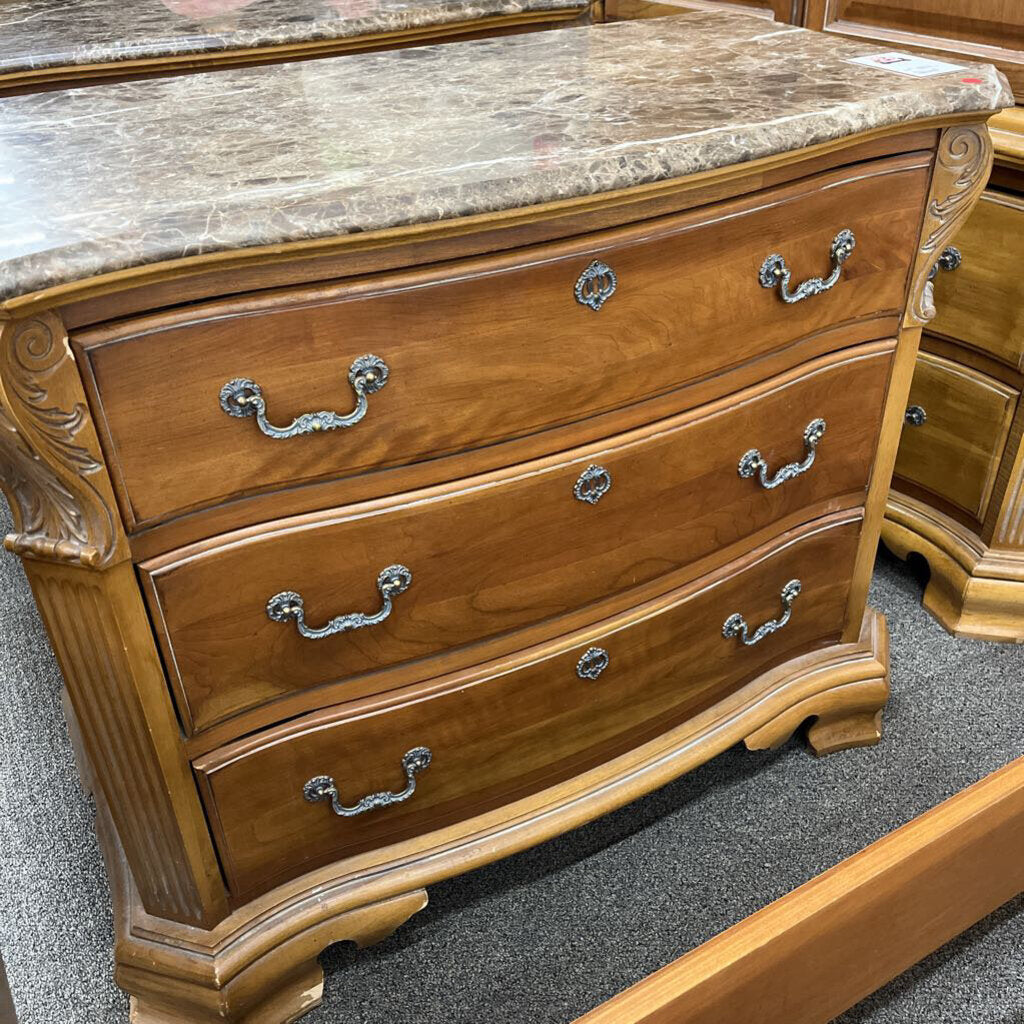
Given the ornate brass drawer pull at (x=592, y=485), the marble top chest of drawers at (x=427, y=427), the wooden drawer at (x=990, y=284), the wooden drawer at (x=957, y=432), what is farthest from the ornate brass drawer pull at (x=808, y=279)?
the wooden drawer at (x=957, y=432)

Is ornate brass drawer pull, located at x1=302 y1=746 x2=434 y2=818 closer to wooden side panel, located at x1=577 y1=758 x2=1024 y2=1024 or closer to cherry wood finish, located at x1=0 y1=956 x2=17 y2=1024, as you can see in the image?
wooden side panel, located at x1=577 y1=758 x2=1024 y2=1024

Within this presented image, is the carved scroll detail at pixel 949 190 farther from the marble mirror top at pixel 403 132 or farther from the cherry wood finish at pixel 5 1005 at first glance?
the cherry wood finish at pixel 5 1005

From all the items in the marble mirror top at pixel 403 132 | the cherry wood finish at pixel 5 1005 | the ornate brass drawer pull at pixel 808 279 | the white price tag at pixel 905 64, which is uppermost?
the white price tag at pixel 905 64

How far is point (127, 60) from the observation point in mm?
1498

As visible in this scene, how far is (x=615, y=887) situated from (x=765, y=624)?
43cm

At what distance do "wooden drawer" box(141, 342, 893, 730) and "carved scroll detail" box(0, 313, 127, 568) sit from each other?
0.24ft

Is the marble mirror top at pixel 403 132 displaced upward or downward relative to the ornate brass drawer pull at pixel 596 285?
upward

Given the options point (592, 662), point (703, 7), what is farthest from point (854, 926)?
point (703, 7)

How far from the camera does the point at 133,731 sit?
3.33 ft

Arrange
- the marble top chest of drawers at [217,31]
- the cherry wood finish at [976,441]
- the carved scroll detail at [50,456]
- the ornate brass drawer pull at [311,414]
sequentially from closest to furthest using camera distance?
1. the carved scroll detail at [50,456]
2. the ornate brass drawer pull at [311,414]
3. the marble top chest of drawers at [217,31]
4. the cherry wood finish at [976,441]

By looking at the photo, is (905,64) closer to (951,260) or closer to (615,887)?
(951,260)

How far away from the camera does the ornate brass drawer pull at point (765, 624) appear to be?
54.3 inches

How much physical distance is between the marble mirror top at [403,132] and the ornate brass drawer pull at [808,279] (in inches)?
5.6

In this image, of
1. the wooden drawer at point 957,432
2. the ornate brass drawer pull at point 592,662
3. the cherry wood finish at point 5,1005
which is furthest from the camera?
the wooden drawer at point 957,432
